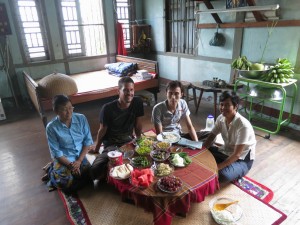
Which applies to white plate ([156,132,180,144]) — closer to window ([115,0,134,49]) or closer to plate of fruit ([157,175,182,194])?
plate of fruit ([157,175,182,194])

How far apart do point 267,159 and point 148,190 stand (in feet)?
5.90

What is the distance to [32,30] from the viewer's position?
15.3ft

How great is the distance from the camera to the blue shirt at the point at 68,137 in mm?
2008

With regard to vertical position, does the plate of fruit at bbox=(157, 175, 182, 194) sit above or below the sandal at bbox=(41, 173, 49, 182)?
above

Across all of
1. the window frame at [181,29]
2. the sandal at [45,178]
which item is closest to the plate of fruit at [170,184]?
the sandal at [45,178]

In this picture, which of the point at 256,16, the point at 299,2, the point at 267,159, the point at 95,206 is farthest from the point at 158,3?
the point at 95,206

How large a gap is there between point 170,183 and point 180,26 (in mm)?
4353

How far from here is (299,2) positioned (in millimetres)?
2939

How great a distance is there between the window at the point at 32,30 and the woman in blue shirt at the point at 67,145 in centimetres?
343

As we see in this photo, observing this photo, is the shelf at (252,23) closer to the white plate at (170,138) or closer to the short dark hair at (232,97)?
the short dark hair at (232,97)

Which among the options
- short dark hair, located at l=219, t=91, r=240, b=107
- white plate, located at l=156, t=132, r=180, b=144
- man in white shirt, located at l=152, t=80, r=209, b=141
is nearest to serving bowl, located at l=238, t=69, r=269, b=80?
man in white shirt, located at l=152, t=80, r=209, b=141

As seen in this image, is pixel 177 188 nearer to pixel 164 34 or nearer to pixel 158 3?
pixel 164 34

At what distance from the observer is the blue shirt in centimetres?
201

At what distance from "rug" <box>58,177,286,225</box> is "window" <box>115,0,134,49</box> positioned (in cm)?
463
